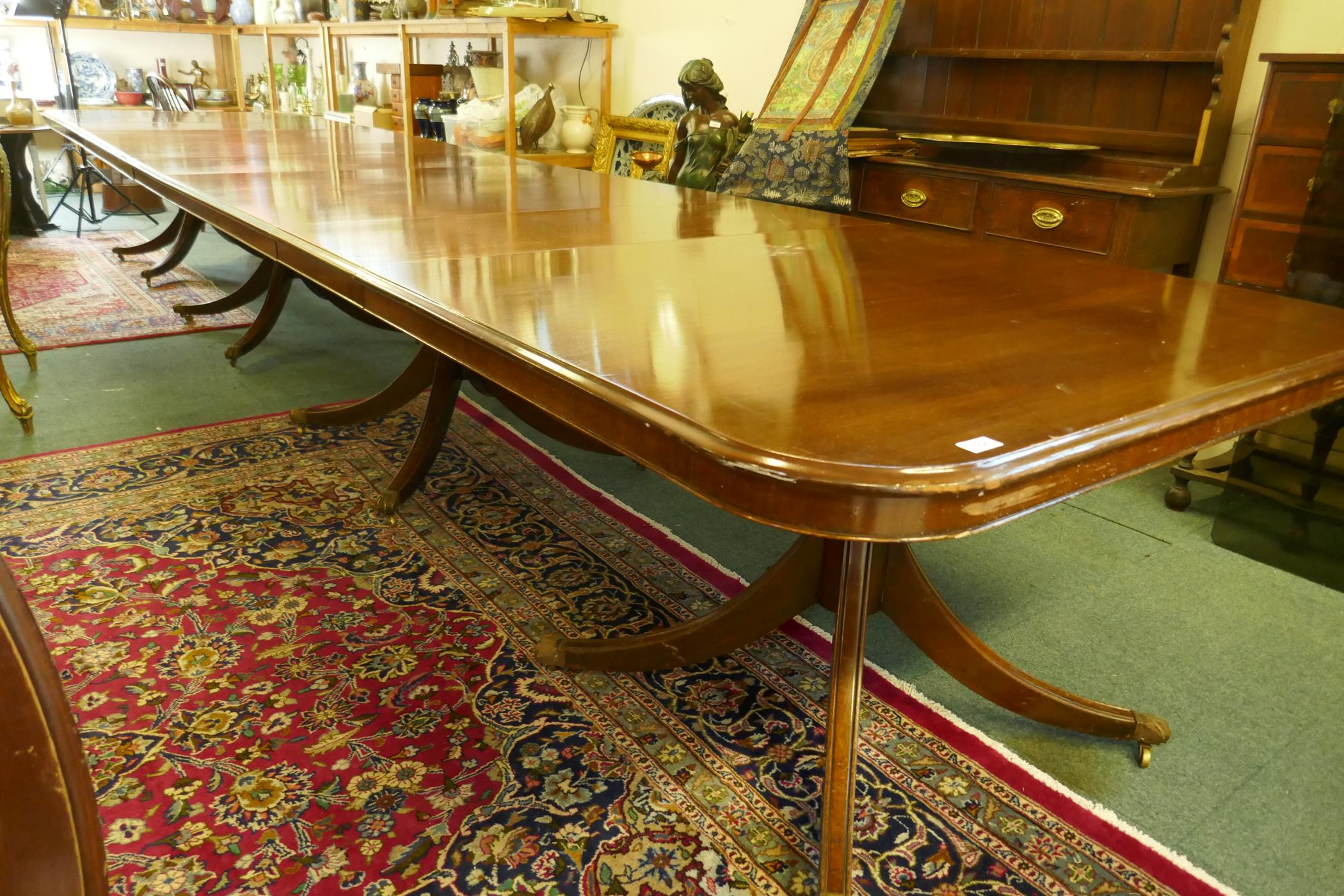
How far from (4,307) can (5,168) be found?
459 mm

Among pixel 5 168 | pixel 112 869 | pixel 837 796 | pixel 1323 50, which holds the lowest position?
pixel 112 869

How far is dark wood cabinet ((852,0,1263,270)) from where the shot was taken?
2.40 meters

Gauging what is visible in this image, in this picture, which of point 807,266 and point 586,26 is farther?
point 586,26

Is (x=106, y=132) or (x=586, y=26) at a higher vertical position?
(x=586, y=26)

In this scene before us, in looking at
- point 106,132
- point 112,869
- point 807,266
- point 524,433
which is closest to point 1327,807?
point 807,266

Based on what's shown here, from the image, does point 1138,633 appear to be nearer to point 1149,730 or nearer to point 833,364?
point 1149,730

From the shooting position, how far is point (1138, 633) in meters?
1.74

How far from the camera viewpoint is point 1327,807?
1.33 meters

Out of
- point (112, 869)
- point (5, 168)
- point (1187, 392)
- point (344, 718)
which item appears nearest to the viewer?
point (1187, 392)

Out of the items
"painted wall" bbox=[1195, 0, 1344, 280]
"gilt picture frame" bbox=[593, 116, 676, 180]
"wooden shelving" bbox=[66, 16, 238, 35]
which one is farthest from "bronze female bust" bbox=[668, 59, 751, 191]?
"wooden shelving" bbox=[66, 16, 238, 35]

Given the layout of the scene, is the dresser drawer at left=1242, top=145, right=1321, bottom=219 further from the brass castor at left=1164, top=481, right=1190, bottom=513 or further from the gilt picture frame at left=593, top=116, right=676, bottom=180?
the gilt picture frame at left=593, top=116, right=676, bottom=180

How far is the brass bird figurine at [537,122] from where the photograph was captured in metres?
4.43

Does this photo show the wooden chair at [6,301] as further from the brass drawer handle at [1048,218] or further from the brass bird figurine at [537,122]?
the brass drawer handle at [1048,218]

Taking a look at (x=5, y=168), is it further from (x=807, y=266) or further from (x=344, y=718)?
(x=807, y=266)
